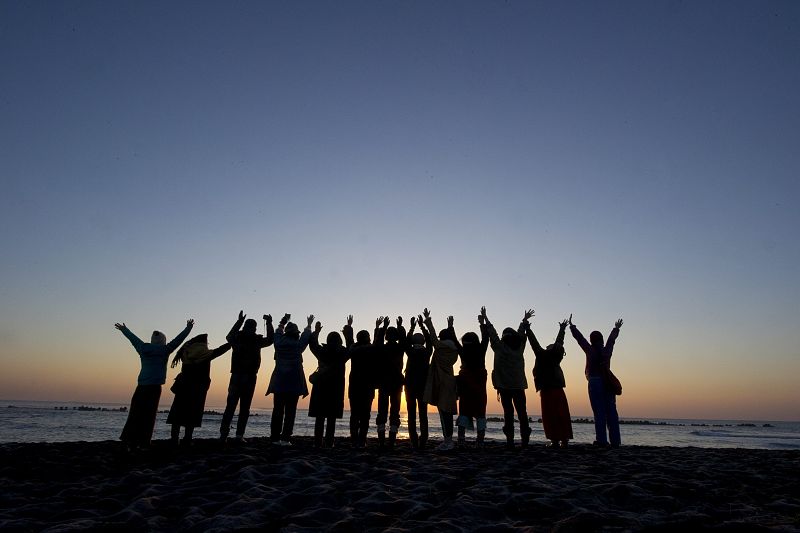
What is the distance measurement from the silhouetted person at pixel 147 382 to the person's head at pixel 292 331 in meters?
1.86

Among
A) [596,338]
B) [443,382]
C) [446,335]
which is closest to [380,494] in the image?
[443,382]

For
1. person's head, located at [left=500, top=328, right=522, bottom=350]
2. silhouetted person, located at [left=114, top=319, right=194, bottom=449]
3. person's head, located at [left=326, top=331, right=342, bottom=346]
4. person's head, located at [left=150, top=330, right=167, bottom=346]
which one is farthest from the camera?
person's head, located at [left=500, top=328, right=522, bottom=350]

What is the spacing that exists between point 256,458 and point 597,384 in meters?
7.75

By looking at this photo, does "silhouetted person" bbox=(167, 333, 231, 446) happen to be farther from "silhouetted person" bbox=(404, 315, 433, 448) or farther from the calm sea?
the calm sea

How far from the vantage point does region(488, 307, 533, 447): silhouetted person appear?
967 centimetres

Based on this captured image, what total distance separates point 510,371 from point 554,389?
1.34 metres

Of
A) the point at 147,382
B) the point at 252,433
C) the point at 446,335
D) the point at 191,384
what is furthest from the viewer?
the point at 252,433

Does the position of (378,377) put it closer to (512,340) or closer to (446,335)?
(446,335)

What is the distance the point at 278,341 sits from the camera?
915 cm

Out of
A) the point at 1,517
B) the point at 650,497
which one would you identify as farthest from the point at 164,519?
the point at 650,497

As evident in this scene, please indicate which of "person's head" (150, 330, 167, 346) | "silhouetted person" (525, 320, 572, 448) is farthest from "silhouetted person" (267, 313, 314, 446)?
"silhouetted person" (525, 320, 572, 448)

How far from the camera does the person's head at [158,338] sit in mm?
8367

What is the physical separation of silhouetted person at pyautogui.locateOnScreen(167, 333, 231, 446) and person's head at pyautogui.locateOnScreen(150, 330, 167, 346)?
40 centimetres

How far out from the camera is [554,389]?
10.2 m
